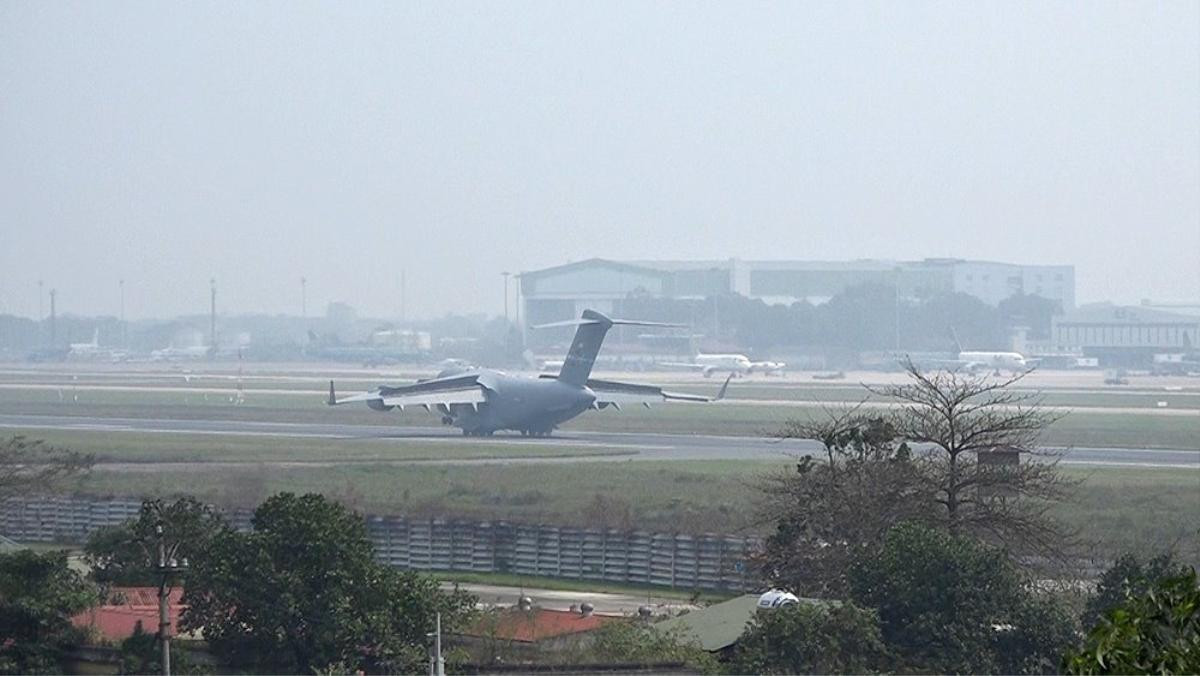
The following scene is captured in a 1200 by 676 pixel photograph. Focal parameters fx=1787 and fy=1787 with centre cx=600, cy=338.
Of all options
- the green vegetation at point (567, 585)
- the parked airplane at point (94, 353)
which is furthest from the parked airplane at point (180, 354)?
the green vegetation at point (567, 585)

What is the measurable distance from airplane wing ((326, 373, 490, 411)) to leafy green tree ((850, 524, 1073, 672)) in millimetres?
56558

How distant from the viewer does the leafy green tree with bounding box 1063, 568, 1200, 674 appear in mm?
9344

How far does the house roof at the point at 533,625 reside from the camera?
27094 mm

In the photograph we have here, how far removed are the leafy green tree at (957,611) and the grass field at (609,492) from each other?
40.2 ft

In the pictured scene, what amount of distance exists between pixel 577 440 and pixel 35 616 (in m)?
55.7

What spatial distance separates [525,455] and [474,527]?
29.0m

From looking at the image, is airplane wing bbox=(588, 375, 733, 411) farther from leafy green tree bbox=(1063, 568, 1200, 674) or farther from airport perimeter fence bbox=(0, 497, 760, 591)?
leafy green tree bbox=(1063, 568, 1200, 674)

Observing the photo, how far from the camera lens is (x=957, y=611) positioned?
24.1 meters

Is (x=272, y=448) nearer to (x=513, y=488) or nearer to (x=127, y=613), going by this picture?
(x=513, y=488)

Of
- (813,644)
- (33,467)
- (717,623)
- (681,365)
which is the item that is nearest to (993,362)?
(681,365)

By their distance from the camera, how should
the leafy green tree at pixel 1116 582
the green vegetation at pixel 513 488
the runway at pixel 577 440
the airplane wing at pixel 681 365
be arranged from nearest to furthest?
the leafy green tree at pixel 1116 582 < the green vegetation at pixel 513 488 < the runway at pixel 577 440 < the airplane wing at pixel 681 365

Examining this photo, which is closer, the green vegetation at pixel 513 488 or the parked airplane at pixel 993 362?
the green vegetation at pixel 513 488

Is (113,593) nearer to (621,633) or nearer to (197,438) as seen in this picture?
(621,633)

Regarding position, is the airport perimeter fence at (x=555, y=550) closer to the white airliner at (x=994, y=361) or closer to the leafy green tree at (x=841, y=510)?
the leafy green tree at (x=841, y=510)
